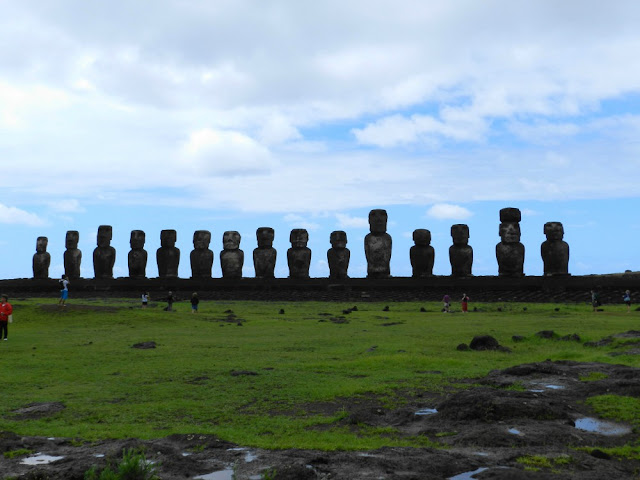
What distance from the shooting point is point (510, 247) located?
3012 centimetres

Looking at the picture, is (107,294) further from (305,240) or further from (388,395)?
(388,395)

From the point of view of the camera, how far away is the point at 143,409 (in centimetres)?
869

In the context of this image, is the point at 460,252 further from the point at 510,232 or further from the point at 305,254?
the point at 305,254

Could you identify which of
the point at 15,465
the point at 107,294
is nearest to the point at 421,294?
the point at 107,294

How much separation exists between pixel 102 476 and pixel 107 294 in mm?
29885

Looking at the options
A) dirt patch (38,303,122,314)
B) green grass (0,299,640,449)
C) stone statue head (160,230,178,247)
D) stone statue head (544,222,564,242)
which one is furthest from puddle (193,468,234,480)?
stone statue head (160,230,178,247)

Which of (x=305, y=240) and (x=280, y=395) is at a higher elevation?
(x=305, y=240)

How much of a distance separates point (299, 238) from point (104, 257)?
10.0m

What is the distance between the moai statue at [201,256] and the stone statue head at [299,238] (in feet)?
13.6

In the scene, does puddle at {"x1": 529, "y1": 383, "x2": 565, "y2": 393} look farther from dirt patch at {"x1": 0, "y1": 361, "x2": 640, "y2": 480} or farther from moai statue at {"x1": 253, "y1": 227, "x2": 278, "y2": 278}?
moai statue at {"x1": 253, "y1": 227, "x2": 278, "y2": 278}

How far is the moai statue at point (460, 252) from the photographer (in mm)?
30594

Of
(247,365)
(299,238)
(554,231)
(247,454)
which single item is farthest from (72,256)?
(247,454)

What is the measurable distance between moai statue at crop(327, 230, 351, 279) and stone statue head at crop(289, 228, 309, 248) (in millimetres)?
1331

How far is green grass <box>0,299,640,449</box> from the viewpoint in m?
7.90
